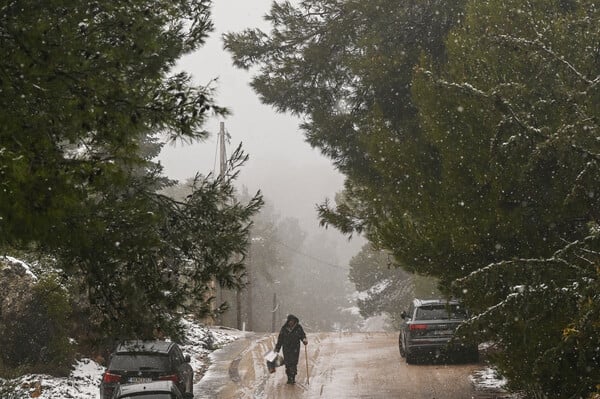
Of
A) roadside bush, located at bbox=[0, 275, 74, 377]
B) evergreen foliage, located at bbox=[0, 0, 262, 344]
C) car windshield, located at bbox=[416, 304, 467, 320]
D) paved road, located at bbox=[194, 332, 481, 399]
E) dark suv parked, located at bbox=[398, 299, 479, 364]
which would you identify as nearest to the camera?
evergreen foliage, located at bbox=[0, 0, 262, 344]

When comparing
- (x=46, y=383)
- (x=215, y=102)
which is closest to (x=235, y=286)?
(x=215, y=102)

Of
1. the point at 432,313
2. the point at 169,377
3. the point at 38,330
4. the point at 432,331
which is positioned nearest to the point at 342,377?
the point at 432,331

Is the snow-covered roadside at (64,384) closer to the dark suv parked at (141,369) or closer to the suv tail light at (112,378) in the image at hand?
the dark suv parked at (141,369)

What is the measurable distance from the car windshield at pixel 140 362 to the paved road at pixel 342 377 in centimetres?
278

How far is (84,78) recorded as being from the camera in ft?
24.6

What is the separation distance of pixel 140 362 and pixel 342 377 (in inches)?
230

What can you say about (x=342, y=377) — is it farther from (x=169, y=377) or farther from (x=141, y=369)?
(x=141, y=369)

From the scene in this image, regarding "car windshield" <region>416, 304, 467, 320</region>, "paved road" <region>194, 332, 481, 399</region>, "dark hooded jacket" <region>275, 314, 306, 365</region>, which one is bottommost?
"paved road" <region>194, 332, 481, 399</region>

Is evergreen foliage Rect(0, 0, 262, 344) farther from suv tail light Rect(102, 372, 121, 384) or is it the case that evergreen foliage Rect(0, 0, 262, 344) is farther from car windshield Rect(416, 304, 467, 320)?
car windshield Rect(416, 304, 467, 320)

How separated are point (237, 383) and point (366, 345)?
25.6 feet

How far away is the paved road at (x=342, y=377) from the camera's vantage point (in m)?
16.1

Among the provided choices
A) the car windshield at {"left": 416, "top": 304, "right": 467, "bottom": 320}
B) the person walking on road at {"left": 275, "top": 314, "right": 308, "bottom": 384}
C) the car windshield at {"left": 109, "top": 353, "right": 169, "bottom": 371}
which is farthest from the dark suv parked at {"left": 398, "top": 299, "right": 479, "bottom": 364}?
the car windshield at {"left": 109, "top": 353, "right": 169, "bottom": 371}

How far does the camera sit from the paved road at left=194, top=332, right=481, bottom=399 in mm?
16078

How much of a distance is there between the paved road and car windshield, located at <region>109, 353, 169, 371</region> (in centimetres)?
278
